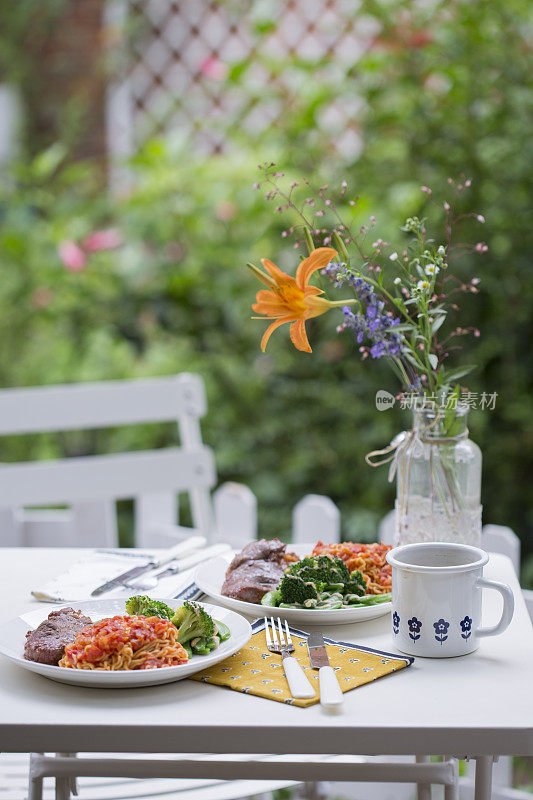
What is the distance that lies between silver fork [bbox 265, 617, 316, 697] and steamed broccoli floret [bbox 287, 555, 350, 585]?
8cm

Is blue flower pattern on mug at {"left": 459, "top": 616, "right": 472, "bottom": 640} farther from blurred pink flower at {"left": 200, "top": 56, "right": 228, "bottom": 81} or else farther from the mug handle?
blurred pink flower at {"left": 200, "top": 56, "right": 228, "bottom": 81}

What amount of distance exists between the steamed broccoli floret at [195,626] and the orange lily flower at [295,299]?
0.32m

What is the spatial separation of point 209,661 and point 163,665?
4 cm

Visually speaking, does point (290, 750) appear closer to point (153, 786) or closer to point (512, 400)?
point (153, 786)

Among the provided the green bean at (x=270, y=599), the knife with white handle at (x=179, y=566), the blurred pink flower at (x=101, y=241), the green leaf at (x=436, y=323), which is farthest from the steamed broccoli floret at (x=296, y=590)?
the blurred pink flower at (x=101, y=241)

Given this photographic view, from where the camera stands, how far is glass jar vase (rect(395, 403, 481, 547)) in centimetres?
113

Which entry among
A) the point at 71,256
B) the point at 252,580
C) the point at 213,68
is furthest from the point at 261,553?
the point at 213,68

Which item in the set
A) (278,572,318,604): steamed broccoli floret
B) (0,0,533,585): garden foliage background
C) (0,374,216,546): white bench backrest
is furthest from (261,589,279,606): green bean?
(0,0,533,585): garden foliage background

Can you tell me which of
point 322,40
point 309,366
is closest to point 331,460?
point 309,366

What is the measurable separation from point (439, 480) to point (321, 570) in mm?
196

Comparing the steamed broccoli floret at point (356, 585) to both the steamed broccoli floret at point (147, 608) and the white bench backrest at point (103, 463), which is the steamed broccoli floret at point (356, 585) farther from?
the white bench backrest at point (103, 463)

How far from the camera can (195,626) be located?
36.1 inches

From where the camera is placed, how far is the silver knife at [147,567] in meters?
1.16

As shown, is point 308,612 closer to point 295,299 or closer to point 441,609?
point 441,609
